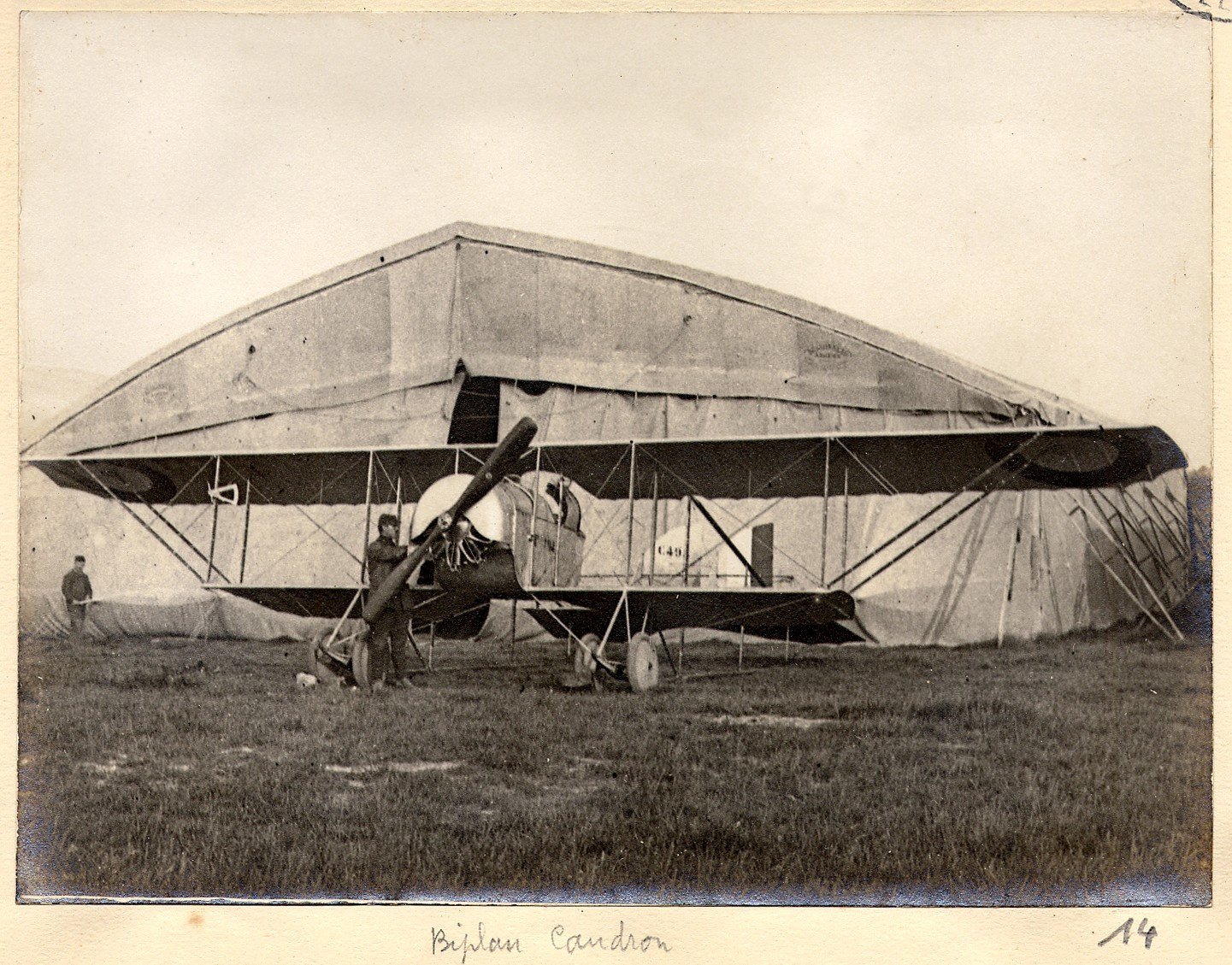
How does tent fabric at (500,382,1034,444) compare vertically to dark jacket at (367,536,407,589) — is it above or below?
above

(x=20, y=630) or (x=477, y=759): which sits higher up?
(x=20, y=630)

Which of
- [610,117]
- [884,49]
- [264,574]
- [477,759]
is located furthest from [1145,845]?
[264,574]

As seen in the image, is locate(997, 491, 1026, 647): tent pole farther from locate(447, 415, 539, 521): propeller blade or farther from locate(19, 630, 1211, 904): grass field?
locate(447, 415, 539, 521): propeller blade

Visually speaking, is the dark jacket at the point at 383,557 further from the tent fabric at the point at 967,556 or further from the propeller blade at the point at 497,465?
the tent fabric at the point at 967,556

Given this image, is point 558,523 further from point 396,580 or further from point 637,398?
point 637,398

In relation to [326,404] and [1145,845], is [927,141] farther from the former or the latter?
[326,404]

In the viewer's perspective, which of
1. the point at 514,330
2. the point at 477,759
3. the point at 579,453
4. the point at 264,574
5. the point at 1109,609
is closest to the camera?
the point at 477,759

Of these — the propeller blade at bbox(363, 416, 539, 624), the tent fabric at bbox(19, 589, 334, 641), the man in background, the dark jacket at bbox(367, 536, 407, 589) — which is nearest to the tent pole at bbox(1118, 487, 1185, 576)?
the propeller blade at bbox(363, 416, 539, 624)
